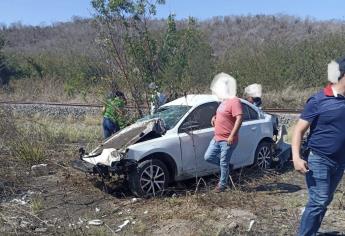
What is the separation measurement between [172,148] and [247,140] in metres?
1.65

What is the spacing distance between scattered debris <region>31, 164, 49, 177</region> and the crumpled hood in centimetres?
173

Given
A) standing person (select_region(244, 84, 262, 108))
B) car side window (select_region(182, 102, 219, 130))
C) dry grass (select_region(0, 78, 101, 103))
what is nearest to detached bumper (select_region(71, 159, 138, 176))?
car side window (select_region(182, 102, 219, 130))

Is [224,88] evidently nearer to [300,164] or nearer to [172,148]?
[172,148]

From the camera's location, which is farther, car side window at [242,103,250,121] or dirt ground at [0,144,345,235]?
car side window at [242,103,250,121]

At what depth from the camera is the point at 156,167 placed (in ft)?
25.2

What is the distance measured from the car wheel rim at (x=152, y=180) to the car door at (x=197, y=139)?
0.47 meters

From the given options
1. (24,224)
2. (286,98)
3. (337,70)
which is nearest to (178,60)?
(24,224)

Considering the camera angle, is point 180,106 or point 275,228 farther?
point 180,106

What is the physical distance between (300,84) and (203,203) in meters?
22.8

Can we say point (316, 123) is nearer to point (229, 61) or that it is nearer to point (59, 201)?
point (59, 201)

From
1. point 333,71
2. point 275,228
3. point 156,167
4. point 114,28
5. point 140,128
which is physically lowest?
point 275,228

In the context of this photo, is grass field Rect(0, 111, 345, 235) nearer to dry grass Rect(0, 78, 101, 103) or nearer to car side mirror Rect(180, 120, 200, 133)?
car side mirror Rect(180, 120, 200, 133)

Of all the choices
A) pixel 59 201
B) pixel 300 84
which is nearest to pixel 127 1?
pixel 59 201

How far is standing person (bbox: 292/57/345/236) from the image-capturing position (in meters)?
4.59
